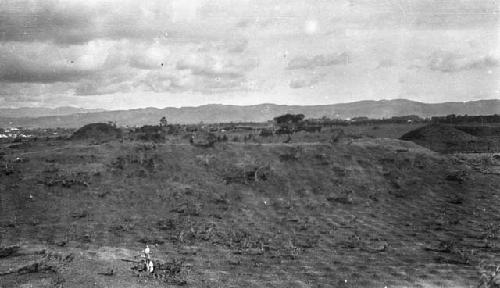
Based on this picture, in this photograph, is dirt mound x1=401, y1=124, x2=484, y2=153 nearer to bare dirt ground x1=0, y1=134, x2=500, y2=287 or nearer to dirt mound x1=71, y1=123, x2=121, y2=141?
bare dirt ground x1=0, y1=134, x2=500, y2=287

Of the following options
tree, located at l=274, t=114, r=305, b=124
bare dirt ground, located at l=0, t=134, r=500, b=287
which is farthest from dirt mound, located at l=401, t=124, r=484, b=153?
tree, located at l=274, t=114, r=305, b=124

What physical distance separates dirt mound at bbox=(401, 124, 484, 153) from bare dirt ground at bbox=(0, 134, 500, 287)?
2180 centimetres

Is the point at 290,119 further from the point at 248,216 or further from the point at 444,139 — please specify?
the point at 248,216

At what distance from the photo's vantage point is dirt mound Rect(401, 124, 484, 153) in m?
56.7

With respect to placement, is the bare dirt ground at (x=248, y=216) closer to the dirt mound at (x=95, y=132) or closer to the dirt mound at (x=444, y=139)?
the dirt mound at (x=444, y=139)

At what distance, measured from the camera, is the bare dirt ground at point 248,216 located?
1617cm

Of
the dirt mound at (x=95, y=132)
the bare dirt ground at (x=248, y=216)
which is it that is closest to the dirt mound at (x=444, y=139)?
the bare dirt ground at (x=248, y=216)

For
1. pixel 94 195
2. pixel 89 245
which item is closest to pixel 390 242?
pixel 89 245

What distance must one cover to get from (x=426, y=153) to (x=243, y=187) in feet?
50.7

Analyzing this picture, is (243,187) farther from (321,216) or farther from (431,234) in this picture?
(431,234)

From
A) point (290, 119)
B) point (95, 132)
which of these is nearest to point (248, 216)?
point (95, 132)

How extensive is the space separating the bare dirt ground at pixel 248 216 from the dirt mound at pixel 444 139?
21795mm

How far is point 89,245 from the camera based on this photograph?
19.0 metres

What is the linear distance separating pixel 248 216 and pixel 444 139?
151 feet
